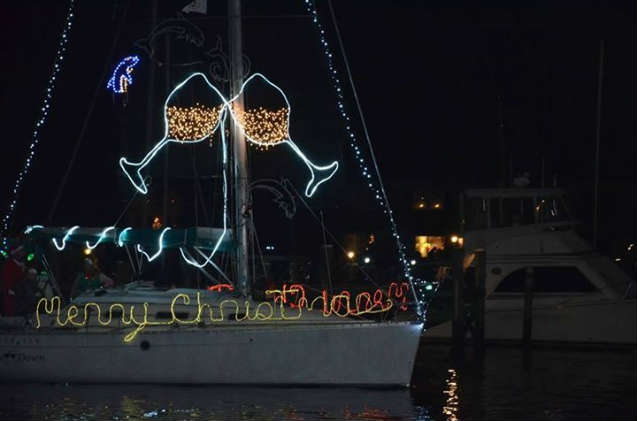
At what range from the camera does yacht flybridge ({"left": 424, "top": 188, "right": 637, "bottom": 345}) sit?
2905 cm

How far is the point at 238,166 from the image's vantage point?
22703 mm

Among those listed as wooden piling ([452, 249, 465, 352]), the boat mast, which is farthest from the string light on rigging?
wooden piling ([452, 249, 465, 352])

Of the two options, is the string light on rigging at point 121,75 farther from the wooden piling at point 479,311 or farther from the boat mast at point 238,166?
the wooden piling at point 479,311

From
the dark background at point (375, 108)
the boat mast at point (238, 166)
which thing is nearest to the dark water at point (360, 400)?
the boat mast at point (238, 166)

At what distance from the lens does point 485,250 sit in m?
29.9

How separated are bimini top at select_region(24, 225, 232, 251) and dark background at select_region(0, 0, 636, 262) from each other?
1538 cm

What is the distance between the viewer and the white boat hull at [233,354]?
2170cm

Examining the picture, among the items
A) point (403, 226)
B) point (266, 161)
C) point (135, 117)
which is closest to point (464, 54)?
point (403, 226)

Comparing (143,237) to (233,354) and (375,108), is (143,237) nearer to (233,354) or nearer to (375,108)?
(233,354)

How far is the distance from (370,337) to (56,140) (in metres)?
26.0

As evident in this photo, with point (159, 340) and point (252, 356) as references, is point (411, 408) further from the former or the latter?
point (159, 340)

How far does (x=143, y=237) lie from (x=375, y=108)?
2973 centimetres

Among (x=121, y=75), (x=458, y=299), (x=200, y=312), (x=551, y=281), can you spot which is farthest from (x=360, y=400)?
(x=551, y=281)

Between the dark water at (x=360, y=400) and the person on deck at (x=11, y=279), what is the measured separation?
4.68 feet
